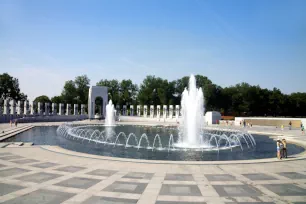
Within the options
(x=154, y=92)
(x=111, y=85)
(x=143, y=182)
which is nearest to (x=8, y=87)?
(x=111, y=85)

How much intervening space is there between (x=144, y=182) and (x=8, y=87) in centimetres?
8533

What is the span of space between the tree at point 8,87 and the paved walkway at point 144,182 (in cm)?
7695

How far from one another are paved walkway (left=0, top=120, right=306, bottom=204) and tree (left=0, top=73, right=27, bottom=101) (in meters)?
77.0

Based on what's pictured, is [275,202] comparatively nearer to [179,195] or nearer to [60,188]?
[179,195]

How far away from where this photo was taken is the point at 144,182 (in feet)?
31.7

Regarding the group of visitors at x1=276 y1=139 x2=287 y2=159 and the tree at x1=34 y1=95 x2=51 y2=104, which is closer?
the group of visitors at x1=276 y1=139 x2=287 y2=159

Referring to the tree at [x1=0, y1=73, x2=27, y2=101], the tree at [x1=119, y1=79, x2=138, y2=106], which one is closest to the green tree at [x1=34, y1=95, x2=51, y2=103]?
the tree at [x1=0, y1=73, x2=27, y2=101]

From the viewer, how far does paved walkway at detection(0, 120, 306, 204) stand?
26.1 feet

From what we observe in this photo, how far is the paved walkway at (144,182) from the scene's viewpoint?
26.1ft

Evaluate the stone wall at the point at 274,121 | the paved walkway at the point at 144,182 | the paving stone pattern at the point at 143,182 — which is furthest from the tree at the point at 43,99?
the paving stone pattern at the point at 143,182

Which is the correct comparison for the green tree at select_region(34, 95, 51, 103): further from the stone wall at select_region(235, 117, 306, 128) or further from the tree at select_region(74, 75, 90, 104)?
the stone wall at select_region(235, 117, 306, 128)

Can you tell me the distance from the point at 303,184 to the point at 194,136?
42.6 feet

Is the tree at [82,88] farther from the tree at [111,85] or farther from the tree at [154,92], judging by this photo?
the tree at [154,92]

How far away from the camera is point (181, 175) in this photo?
10.8 meters
